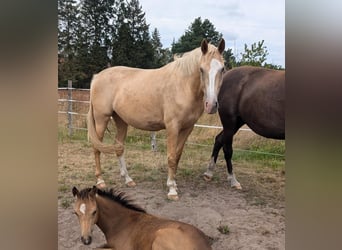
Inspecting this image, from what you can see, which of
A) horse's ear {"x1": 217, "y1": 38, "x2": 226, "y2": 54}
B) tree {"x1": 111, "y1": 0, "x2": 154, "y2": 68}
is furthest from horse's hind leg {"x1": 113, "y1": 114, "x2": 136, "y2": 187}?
horse's ear {"x1": 217, "y1": 38, "x2": 226, "y2": 54}

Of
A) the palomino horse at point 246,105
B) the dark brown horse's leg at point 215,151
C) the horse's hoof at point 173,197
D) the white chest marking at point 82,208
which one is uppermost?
the palomino horse at point 246,105

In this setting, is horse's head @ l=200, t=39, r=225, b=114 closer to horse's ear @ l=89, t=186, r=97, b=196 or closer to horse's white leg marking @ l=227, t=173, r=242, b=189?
horse's white leg marking @ l=227, t=173, r=242, b=189

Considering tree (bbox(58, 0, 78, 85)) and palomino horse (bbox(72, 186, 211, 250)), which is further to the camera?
tree (bbox(58, 0, 78, 85))

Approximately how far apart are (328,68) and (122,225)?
90 cm

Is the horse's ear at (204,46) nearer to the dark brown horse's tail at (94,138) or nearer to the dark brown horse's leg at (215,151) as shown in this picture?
the dark brown horse's leg at (215,151)

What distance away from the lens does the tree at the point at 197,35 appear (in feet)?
4.33

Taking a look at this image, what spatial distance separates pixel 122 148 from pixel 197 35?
1.63 ft

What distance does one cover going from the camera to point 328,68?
1179 millimetres

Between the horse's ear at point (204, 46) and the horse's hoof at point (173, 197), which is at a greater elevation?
the horse's ear at point (204, 46)

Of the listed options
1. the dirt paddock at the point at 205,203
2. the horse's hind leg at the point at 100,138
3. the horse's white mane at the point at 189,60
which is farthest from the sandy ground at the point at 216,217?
the horse's white mane at the point at 189,60

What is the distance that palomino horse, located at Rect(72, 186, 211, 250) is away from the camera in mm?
1315

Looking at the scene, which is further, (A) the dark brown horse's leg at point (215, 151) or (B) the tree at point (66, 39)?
(B) the tree at point (66, 39)

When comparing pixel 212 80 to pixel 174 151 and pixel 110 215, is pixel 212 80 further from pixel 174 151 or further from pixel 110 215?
pixel 110 215

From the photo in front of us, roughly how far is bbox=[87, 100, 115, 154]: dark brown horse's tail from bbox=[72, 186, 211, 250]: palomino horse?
153mm
